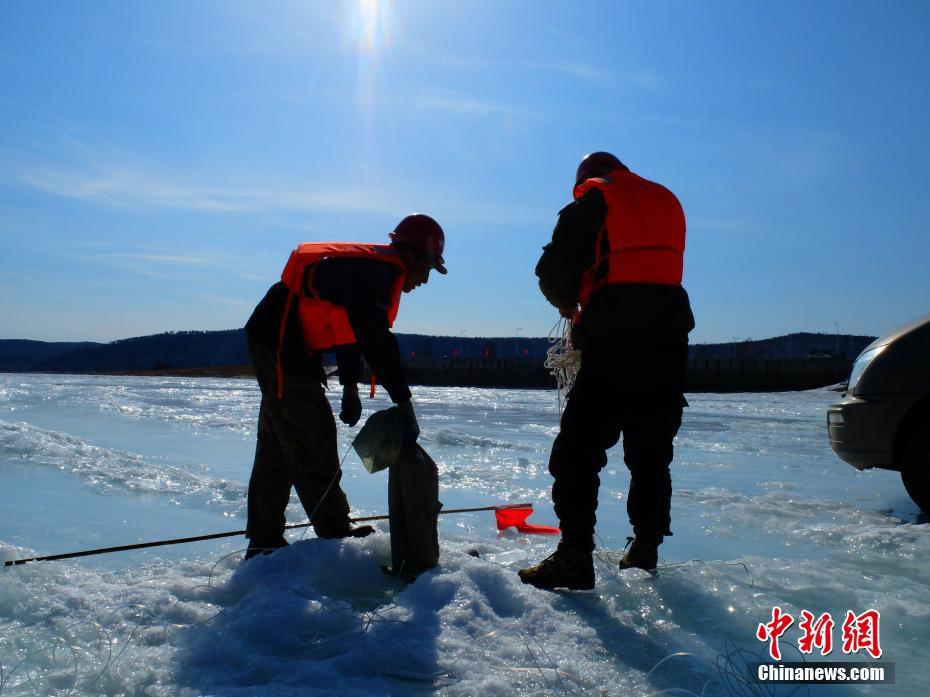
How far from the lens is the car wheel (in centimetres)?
417

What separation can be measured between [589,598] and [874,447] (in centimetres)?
257

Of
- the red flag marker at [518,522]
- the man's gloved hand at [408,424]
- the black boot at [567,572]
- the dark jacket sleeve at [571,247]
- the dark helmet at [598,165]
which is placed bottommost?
the red flag marker at [518,522]

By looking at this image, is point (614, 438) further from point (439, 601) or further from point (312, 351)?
point (312, 351)

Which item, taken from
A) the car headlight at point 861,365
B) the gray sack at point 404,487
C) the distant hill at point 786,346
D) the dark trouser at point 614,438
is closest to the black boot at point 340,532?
the gray sack at point 404,487

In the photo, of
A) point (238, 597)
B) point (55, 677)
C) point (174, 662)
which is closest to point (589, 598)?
point (238, 597)

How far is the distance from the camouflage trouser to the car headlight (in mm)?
3277

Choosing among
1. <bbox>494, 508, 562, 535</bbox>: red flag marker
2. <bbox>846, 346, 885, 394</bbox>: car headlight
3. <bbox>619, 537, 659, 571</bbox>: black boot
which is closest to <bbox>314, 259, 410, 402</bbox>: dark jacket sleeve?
<bbox>619, 537, 659, 571</bbox>: black boot

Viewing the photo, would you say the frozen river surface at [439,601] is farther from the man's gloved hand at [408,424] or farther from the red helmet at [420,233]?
the red helmet at [420,233]

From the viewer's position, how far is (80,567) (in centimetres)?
301

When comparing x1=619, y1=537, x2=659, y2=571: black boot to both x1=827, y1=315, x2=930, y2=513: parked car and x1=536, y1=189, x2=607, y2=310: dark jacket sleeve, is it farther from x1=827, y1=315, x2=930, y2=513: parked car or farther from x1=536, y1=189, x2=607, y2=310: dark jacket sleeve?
x1=827, y1=315, x2=930, y2=513: parked car

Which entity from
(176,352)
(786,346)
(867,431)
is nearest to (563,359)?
(867,431)

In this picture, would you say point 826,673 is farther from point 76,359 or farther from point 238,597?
point 76,359

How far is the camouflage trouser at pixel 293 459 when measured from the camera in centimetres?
313

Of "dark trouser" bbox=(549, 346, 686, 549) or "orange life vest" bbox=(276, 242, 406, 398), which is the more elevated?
"orange life vest" bbox=(276, 242, 406, 398)
